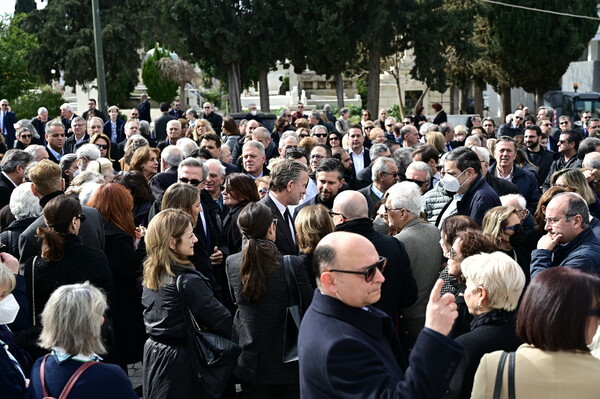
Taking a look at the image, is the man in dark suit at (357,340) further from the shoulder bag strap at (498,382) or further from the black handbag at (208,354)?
the black handbag at (208,354)

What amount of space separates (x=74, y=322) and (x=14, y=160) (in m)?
4.95

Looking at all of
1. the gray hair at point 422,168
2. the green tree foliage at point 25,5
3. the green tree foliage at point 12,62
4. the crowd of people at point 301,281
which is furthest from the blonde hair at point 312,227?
the green tree foliage at point 25,5

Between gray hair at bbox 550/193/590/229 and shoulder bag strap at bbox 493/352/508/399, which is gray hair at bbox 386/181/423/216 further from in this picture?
shoulder bag strap at bbox 493/352/508/399

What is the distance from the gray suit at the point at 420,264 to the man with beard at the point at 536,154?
238 inches

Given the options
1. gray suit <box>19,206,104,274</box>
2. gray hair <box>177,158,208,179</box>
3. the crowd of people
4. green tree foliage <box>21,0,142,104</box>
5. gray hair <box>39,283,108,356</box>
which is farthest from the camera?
green tree foliage <box>21,0,142,104</box>

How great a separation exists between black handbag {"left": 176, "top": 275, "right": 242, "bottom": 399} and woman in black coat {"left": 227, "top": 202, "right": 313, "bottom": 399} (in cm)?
17

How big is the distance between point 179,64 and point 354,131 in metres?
31.4

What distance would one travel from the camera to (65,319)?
367 cm

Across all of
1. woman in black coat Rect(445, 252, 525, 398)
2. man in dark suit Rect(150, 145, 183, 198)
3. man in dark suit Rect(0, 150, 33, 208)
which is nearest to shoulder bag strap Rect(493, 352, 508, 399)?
woman in black coat Rect(445, 252, 525, 398)

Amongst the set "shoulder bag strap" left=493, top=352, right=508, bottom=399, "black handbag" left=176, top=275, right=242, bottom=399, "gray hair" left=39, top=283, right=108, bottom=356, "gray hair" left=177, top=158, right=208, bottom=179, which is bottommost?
"black handbag" left=176, top=275, right=242, bottom=399

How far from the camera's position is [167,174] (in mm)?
8156

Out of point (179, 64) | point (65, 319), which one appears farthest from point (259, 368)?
point (179, 64)

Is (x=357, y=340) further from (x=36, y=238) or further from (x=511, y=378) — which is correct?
(x=36, y=238)

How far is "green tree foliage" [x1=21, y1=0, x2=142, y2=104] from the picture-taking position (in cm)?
3441
